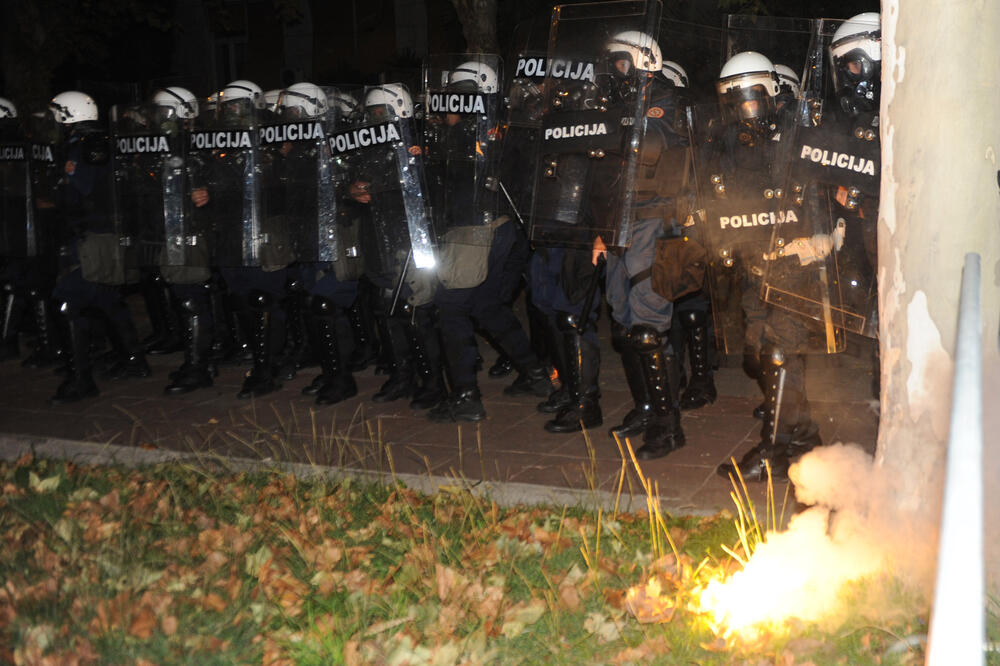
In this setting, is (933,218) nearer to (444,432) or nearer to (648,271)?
(648,271)

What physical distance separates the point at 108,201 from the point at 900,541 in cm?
578

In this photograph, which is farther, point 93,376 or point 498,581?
point 93,376

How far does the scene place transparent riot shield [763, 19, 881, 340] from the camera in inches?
154

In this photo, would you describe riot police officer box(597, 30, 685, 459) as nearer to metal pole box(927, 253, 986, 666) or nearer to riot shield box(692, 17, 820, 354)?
riot shield box(692, 17, 820, 354)

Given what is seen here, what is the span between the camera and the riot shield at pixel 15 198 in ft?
25.5

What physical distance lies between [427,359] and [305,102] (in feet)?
5.80

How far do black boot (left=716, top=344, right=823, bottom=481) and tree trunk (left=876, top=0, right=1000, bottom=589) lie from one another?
1609 mm

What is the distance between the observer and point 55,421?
6.86 m

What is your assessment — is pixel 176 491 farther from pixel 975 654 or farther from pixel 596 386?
pixel 975 654

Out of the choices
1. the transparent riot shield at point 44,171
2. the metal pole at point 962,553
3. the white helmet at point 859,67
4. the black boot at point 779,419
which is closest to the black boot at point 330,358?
the transparent riot shield at point 44,171

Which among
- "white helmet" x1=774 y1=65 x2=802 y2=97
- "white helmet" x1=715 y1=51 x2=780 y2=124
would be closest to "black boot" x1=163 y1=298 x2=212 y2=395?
"white helmet" x1=715 y1=51 x2=780 y2=124

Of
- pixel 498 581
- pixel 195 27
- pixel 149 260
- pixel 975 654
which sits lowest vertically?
pixel 498 581

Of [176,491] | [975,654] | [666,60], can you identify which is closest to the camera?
[975,654]

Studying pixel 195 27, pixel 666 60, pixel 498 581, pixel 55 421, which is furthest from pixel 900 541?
pixel 195 27
